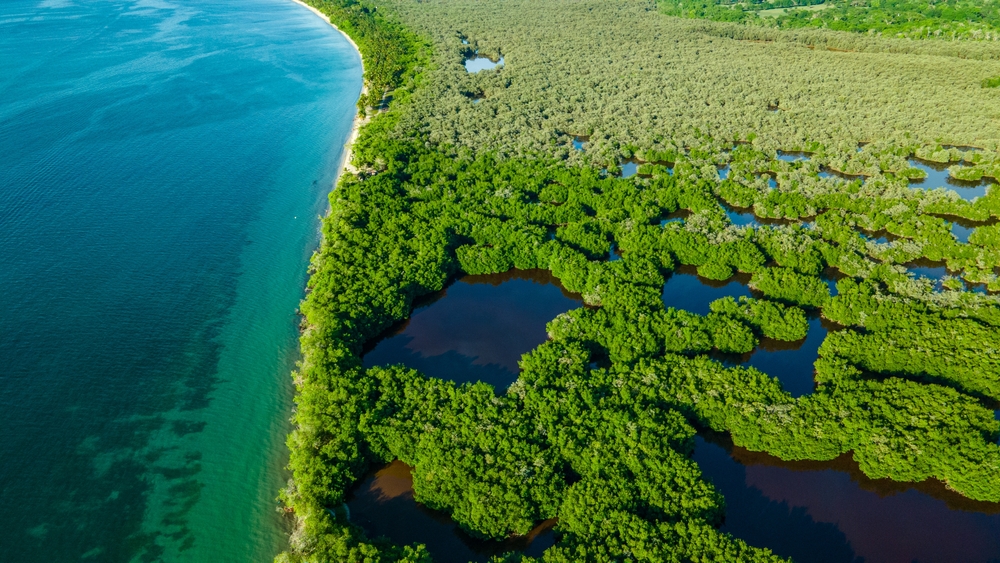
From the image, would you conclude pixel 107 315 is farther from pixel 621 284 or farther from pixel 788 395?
pixel 788 395

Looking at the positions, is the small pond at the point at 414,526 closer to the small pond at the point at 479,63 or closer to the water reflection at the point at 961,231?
the water reflection at the point at 961,231

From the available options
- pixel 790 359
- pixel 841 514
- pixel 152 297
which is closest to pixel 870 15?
pixel 790 359

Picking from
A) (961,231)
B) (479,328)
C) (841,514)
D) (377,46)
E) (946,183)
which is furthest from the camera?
(377,46)

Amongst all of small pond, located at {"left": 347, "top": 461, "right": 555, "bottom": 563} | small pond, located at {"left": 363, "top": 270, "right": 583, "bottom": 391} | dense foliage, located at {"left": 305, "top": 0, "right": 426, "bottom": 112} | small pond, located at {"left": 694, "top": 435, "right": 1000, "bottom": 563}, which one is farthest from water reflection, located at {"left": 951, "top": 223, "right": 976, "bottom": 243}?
dense foliage, located at {"left": 305, "top": 0, "right": 426, "bottom": 112}

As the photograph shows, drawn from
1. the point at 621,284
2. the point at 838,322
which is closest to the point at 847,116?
the point at 838,322

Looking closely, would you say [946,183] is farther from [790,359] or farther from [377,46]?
[377,46]
